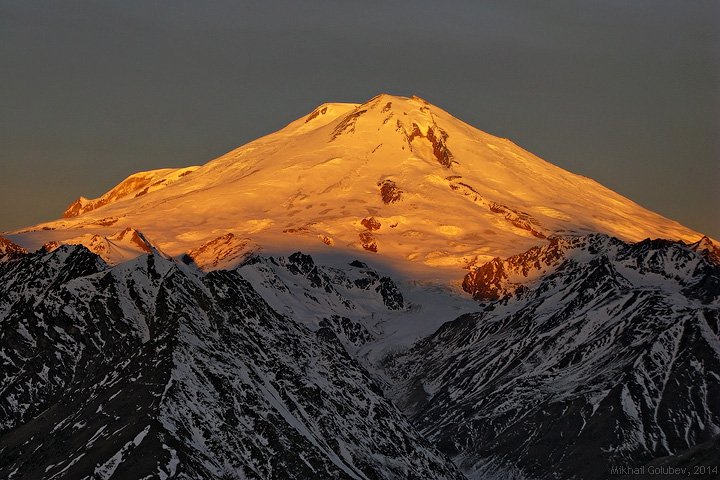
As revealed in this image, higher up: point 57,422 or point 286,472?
point 57,422

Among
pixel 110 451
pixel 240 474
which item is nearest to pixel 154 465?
pixel 110 451

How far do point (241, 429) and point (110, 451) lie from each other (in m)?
24.7

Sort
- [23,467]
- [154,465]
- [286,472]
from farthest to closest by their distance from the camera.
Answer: [286,472]
[23,467]
[154,465]

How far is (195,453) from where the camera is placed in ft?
599

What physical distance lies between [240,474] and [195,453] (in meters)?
7.98

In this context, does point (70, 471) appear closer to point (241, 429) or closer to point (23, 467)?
point (23, 467)

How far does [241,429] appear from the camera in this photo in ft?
653

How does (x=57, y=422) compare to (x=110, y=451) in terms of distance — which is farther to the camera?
(x=57, y=422)

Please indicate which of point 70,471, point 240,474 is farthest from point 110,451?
point 240,474

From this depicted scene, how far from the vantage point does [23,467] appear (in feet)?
610

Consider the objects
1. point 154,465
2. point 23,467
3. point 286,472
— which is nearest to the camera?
point 154,465

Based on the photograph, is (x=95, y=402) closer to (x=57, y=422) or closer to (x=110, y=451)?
(x=57, y=422)

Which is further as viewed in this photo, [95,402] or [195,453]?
[95,402]

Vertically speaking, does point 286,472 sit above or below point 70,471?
Result: below
